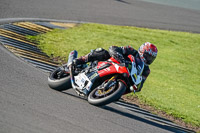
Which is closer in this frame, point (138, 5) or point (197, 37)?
point (197, 37)

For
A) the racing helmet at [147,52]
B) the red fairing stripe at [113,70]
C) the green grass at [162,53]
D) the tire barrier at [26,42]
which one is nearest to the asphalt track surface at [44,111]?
the tire barrier at [26,42]

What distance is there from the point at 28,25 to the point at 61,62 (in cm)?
312

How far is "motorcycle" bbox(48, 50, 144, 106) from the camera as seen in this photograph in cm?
673

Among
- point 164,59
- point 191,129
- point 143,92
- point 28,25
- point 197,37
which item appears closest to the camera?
point 191,129

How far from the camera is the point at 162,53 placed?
1459 centimetres

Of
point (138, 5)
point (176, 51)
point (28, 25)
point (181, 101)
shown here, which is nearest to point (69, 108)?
point (181, 101)

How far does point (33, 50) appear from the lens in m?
10.5

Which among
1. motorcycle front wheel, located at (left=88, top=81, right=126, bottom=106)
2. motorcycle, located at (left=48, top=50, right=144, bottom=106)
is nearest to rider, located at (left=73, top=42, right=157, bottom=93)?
motorcycle, located at (left=48, top=50, right=144, bottom=106)

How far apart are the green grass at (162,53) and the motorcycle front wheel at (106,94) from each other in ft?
7.79

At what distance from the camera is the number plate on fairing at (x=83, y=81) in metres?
6.97

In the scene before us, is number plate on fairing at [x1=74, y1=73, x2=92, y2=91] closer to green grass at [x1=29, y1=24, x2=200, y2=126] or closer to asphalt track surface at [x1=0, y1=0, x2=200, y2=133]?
asphalt track surface at [x1=0, y1=0, x2=200, y2=133]

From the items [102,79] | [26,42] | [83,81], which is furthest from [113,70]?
[26,42]

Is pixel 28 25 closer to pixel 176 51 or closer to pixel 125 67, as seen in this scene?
pixel 176 51

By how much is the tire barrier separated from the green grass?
379 millimetres
